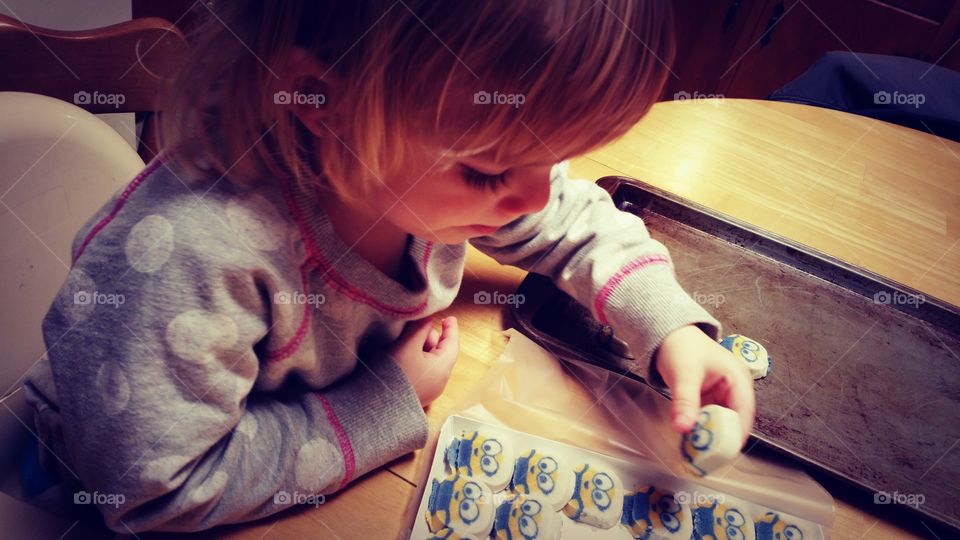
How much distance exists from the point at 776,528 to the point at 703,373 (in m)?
0.16

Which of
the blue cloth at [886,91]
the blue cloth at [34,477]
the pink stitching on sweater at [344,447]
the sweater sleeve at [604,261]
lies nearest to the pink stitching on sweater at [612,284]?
the sweater sleeve at [604,261]

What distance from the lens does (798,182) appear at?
112 cm

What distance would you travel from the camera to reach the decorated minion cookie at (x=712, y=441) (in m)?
0.59

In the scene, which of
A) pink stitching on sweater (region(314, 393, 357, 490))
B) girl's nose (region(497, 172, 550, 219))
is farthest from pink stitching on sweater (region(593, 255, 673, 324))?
pink stitching on sweater (region(314, 393, 357, 490))

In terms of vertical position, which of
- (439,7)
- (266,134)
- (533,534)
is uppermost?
(439,7)

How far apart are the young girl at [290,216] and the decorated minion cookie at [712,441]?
0.02 meters

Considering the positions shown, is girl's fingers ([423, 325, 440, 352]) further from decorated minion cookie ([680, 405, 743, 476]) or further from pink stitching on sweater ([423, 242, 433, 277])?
decorated minion cookie ([680, 405, 743, 476])

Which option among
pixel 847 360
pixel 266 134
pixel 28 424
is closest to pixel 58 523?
pixel 28 424

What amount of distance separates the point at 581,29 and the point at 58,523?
639 mm

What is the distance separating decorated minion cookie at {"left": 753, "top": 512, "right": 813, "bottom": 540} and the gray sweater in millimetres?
195

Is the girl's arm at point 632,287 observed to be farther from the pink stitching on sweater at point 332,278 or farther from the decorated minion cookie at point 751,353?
the pink stitching on sweater at point 332,278

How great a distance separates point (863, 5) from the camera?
2393mm

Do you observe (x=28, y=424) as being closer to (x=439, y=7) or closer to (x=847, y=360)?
(x=439, y=7)

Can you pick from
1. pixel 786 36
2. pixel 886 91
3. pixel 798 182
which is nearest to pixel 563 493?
pixel 798 182
